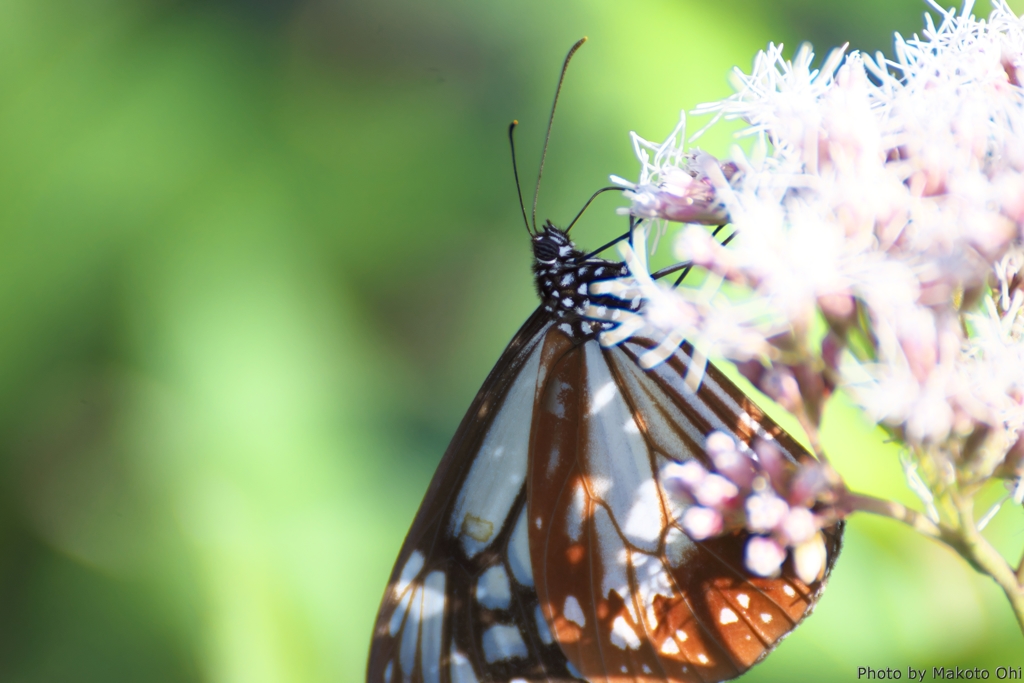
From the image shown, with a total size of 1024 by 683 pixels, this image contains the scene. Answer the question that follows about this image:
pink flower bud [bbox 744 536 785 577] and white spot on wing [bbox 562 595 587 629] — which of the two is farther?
white spot on wing [bbox 562 595 587 629]

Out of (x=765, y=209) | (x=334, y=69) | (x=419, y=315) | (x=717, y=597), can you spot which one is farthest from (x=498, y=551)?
(x=334, y=69)

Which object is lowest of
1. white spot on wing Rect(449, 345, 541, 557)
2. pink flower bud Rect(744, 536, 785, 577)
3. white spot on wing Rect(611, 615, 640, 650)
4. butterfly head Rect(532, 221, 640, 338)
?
white spot on wing Rect(611, 615, 640, 650)

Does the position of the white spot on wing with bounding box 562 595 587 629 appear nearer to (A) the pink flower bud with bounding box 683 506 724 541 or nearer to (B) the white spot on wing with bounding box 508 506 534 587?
(B) the white spot on wing with bounding box 508 506 534 587

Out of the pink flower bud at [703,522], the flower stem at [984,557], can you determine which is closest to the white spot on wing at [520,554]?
the pink flower bud at [703,522]

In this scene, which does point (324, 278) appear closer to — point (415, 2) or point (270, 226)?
point (270, 226)

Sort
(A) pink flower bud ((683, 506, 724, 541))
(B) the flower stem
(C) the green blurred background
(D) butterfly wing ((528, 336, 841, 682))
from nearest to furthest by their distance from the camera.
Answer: (B) the flower stem, (A) pink flower bud ((683, 506, 724, 541)), (D) butterfly wing ((528, 336, 841, 682)), (C) the green blurred background

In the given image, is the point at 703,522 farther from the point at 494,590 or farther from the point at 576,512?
the point at 494,590

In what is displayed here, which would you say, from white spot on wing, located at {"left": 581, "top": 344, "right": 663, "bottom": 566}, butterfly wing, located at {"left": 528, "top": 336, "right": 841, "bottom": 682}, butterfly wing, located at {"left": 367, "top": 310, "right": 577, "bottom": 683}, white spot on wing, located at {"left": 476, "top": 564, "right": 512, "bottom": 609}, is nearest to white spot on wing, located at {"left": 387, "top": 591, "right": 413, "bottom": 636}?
butterfly wing, located at {"left": 367, "top": 310, "right": 577, "bottom": 683}
